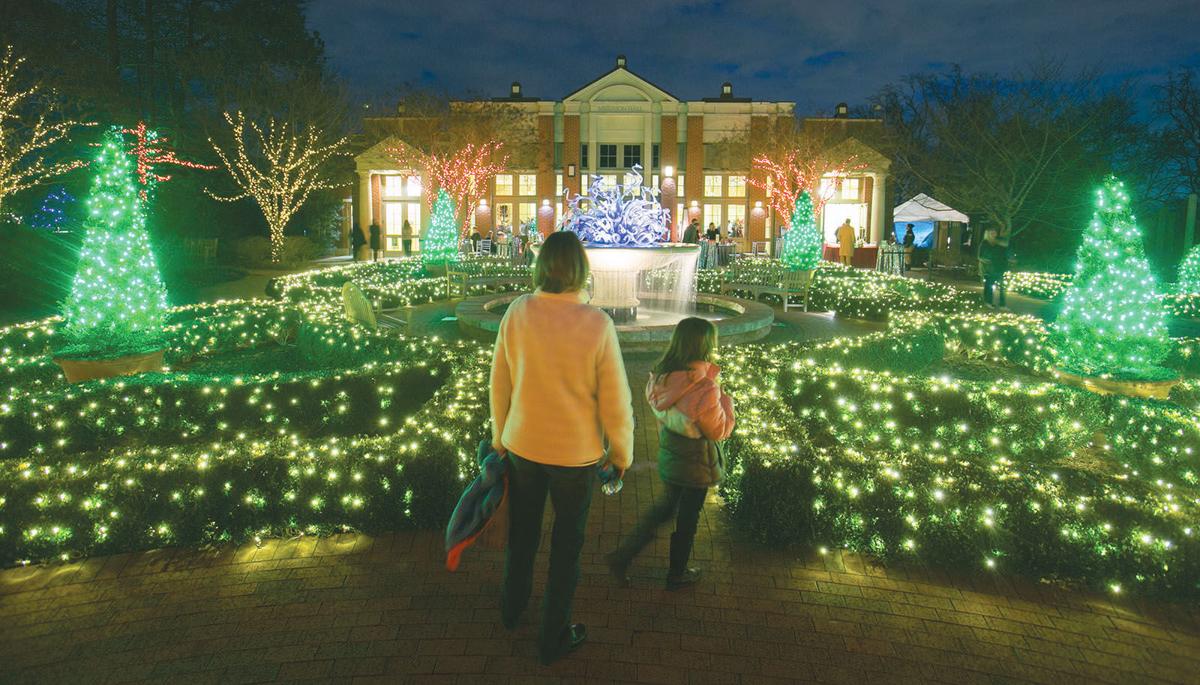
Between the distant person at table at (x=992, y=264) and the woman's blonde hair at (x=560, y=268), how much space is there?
13509 millimetres

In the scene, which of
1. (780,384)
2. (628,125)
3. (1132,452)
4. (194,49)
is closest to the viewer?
(1132,452)

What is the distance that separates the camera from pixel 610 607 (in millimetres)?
3543

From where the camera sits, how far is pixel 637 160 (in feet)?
125

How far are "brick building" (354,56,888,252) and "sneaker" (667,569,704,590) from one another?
33798mm

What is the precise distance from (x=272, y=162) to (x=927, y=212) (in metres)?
25.4

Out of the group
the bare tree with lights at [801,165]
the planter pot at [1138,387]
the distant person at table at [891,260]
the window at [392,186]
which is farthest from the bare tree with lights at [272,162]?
the planter pot at [1138,387]

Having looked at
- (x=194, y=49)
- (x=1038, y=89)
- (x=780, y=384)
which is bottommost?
(x=780, y=384)

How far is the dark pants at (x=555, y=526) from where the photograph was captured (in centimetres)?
294

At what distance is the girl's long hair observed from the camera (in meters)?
3.48

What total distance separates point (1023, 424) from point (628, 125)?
33867mm

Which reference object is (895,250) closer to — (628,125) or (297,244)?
(628,125)

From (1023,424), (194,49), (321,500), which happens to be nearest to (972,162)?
(1023,424)

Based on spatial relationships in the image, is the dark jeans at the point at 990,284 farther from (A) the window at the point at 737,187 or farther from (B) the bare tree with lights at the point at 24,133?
(A) the window at the point at 737,187

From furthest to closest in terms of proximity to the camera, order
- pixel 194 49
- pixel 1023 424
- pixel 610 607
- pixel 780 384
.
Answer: pixel 194 49 < pixel 780 384 < pixel 1023 424 < pixel 610 607
